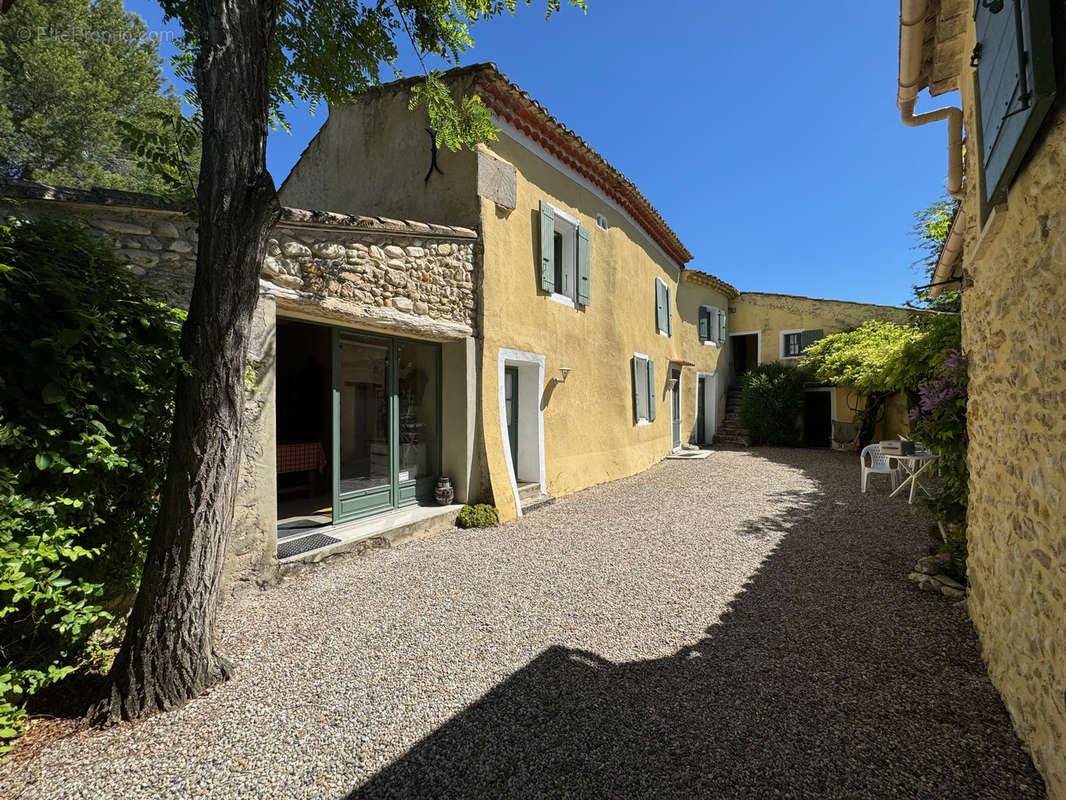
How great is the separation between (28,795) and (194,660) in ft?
2.36

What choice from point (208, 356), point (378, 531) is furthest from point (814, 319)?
point (208, 356)

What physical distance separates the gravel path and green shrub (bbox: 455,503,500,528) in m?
1.00

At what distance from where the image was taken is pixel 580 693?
2.73 metres

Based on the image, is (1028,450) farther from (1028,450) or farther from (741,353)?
(741,353)

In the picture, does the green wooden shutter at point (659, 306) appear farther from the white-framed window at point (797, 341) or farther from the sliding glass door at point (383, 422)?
the sliding glass door at point (383, 422)

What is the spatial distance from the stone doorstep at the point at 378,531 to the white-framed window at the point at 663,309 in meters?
7.79

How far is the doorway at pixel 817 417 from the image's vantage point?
15.5 m

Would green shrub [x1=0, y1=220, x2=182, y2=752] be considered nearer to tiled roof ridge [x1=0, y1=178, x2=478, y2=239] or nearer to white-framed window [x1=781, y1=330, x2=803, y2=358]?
tiled roof ridge [x1=0, y1=178, x2=478, y2=239]

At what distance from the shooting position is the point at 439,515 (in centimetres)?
584

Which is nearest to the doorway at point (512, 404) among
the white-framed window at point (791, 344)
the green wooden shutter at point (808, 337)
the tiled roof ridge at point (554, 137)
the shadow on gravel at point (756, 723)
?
the tiled roof ridge at point (554, 137)

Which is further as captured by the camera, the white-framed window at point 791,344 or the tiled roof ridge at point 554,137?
the white-framed window at point 791,344

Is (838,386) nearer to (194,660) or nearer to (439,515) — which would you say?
(439,515)

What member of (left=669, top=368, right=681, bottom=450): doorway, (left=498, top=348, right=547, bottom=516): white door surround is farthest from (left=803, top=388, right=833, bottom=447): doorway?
(left=498, top=348, right=547, bottom=516): white door surround

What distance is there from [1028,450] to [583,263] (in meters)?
6.76
